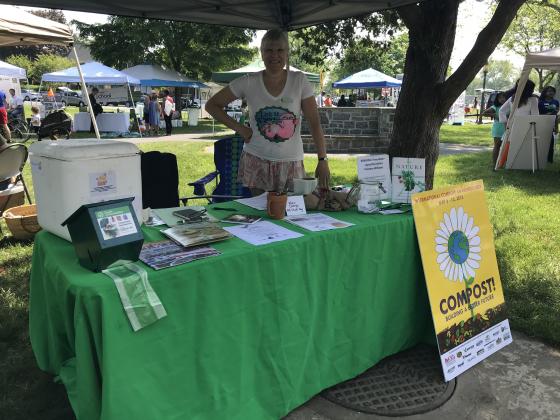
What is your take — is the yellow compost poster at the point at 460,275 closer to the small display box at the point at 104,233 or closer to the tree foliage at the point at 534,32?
the small display box at the point at 104,233

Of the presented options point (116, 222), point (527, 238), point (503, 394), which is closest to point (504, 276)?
point (527, 238)

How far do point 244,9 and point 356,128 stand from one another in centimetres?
882

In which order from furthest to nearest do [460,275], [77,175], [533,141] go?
1. [533,141]
2. [460,275]
3. [77,175]

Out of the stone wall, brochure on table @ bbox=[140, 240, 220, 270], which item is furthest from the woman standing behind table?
the stone wall

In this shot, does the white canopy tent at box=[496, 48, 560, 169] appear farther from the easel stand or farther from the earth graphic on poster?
the earth graphic on poster

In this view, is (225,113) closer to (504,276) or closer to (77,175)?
(77,175)

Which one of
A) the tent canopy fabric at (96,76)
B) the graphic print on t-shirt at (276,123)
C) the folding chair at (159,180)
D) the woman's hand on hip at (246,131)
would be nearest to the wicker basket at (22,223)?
the folding chair at (159,180)

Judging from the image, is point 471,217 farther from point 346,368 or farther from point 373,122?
point 373,122

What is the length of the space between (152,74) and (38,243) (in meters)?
18.1

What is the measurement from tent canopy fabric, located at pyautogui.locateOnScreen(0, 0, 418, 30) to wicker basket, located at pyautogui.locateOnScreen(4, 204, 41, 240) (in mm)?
1905

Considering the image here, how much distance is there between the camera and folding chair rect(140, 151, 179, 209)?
11.0ft

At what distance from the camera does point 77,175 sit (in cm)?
162

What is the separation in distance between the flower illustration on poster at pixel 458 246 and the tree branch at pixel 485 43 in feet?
6.28

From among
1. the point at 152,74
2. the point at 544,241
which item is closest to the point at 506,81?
the point at 152,74
